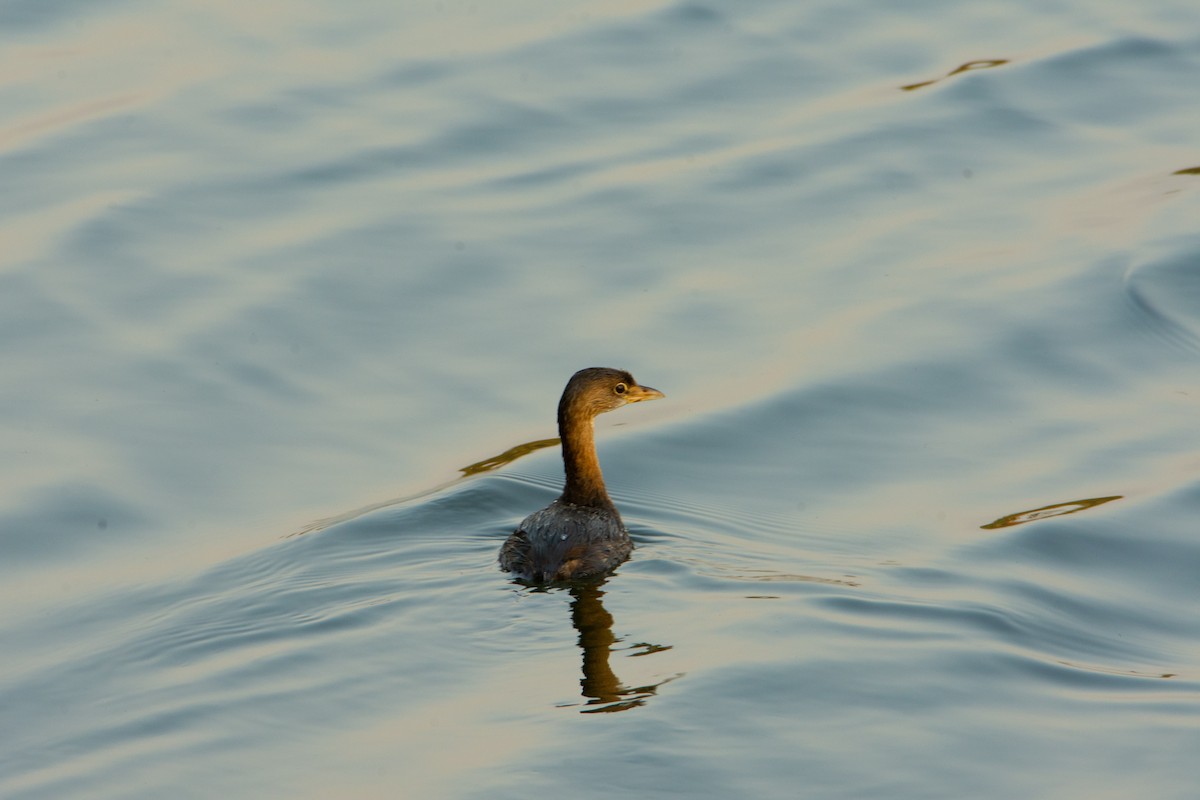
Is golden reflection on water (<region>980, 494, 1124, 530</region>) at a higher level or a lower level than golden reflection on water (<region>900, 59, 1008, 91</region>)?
lower

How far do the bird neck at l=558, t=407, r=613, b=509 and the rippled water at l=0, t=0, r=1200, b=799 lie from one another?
39 centimetres

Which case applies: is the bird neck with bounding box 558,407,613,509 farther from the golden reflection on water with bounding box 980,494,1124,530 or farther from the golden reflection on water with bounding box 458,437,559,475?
the golden reflection on water with bounding box 980,494,1124,530

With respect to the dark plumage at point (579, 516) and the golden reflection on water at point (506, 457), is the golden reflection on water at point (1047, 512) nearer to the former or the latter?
the dark plumage at point (579, 516)

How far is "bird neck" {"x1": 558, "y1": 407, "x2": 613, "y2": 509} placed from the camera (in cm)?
938

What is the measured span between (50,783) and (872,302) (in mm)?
6646

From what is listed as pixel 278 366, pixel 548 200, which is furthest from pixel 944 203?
pixel 278 366

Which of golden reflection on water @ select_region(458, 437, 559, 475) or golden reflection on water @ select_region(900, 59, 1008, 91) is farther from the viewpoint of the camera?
golden reflection on water @ select_region(900, 59, 1008, 91)

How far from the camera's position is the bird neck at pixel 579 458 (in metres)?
9.38

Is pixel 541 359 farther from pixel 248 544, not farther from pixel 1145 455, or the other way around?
pixel 1145 455

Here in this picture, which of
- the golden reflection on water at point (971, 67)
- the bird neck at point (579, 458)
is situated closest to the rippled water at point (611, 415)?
the golden reflection on water at point (971, 67)

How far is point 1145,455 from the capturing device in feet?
32.5

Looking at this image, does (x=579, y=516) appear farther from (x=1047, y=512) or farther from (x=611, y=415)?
(x=1047, y=512)

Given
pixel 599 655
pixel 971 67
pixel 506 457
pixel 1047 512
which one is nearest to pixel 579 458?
pixel 506 457

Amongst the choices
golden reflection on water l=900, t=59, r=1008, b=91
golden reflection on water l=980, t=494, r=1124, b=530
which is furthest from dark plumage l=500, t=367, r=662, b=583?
golden reflection on water l=900, t=59, r=1008, b=91
